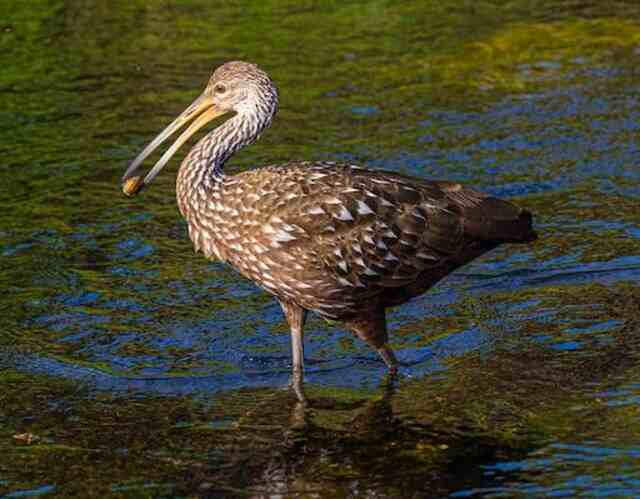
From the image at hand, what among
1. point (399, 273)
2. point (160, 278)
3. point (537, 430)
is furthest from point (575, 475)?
point (160, 278)

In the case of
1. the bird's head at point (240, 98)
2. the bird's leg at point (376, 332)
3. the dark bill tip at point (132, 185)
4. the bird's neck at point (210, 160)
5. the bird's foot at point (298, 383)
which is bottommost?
the bird's foot at point (298, 383)

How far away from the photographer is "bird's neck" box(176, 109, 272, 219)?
307 inches

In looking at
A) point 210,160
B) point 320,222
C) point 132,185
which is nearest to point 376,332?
point 320,222

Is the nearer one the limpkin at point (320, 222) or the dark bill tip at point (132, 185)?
the limpkin at point (320, 222)

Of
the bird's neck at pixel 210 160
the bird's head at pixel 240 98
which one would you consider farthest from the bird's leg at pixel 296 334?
the bird's head at pixel 240 98

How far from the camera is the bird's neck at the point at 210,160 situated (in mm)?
7797

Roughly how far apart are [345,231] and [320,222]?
0.58ft

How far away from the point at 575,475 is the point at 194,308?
3.34 meters

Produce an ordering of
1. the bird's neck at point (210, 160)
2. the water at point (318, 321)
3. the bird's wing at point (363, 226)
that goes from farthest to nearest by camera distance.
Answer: the bird's neck at point (210, 160)
the bird's wing at point (363, 226)
the water at point (318, 321)

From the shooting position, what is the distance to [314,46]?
565 inches

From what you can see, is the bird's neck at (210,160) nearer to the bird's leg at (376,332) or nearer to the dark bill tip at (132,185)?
the dark bill tip at (132,185)

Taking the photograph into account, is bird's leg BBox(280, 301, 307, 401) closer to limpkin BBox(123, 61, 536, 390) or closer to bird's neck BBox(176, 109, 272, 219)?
limpkin BBox(123, 61, 536, 390)

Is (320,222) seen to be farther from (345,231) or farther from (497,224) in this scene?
(497,224)

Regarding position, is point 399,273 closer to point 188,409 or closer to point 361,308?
point 361,308
